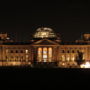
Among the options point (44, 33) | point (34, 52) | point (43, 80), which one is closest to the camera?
point (43, 80)

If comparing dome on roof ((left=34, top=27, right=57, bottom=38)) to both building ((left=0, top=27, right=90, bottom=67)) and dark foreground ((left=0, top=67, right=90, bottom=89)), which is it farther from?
dark foreground ((left=0, top=67, right=90, bottom=89))

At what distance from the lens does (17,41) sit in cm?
14500

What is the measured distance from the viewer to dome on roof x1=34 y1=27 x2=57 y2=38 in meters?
144

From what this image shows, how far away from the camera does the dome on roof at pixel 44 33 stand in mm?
143750

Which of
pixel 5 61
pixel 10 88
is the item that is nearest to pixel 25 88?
pixel 10 88

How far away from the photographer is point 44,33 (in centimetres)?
14388

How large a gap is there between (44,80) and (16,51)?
3550 inches

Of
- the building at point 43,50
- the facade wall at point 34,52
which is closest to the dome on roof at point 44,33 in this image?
the building at point 43,50

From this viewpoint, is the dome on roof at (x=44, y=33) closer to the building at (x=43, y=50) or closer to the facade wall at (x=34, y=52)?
the building at (x=43, y=50)

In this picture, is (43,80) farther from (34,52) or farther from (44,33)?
(44,33)

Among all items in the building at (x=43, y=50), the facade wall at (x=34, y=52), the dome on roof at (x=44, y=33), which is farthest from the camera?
the dome on roof at (x=44, y=33)

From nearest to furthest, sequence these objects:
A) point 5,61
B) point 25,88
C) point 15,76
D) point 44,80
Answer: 1. point 25,88
2. point 44,80
3. point 15,76
4. point 5,61

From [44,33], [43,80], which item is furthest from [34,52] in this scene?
[43,80]

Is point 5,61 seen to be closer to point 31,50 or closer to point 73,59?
Answer: point 31,50
